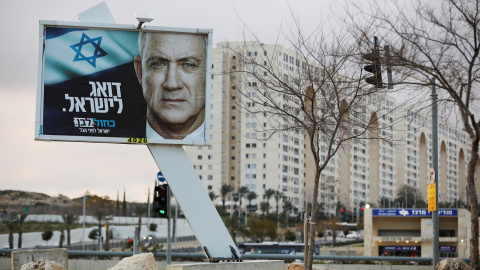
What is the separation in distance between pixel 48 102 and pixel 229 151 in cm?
12766

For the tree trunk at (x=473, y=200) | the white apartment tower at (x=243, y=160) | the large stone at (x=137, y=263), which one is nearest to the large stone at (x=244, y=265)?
the large stone at (x=137, y=263)

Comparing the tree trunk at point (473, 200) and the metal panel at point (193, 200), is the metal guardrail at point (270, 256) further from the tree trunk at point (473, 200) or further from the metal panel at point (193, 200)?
the tree trunk at point (473, 200)

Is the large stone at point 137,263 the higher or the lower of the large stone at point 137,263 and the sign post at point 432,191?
the lower

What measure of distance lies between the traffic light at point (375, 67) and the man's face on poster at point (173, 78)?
21.0ft

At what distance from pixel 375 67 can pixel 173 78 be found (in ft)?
23.9

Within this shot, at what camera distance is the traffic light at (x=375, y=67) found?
16.9 meters

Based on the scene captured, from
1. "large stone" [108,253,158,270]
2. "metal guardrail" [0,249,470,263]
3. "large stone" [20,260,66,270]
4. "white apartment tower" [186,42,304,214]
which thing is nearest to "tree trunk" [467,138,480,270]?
"large stone" [108,253,158,270]

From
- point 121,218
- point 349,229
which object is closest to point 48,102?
point 121,218

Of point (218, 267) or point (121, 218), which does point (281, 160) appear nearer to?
point (121, 218)

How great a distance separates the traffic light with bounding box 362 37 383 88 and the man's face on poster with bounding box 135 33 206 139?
642 cm

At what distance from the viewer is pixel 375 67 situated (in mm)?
17672

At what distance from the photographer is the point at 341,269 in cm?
2667

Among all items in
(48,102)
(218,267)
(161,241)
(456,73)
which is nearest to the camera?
(456,73)

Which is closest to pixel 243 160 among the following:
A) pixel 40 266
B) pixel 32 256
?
pixel 32 256
